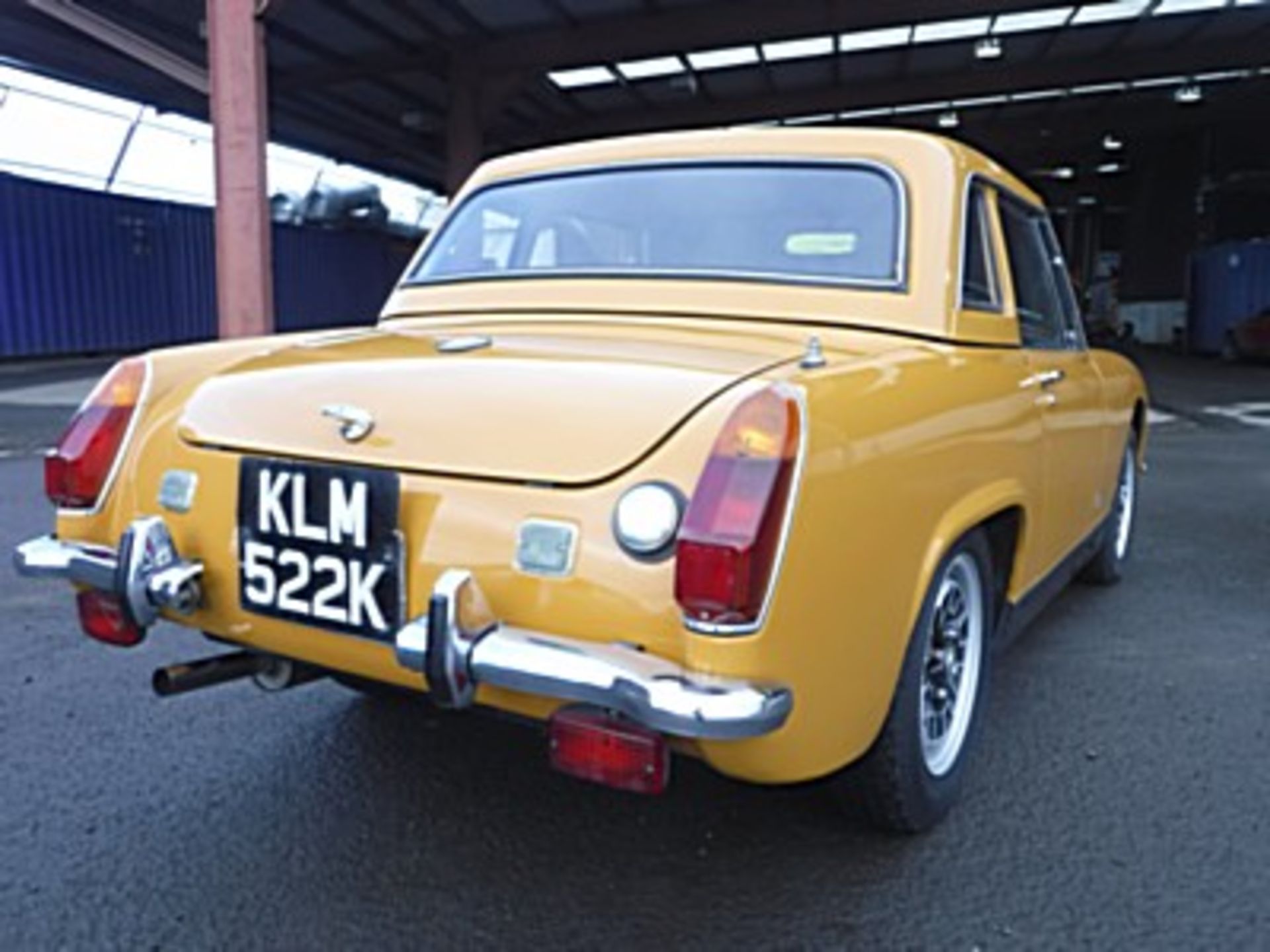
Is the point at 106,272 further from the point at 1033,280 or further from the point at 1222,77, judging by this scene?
the point at 1222,77

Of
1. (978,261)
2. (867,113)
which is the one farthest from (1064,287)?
(867,113)

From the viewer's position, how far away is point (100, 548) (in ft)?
7.85

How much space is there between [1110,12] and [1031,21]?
1168mm

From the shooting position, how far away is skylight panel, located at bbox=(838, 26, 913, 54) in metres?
17.2

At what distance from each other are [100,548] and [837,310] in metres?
1.82

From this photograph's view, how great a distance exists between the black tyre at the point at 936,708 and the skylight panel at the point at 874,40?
52.8 ft

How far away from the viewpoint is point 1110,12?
1639 centimetres

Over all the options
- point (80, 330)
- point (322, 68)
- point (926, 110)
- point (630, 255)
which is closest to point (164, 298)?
point (80, 330)

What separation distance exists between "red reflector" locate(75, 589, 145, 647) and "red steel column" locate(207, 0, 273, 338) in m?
8.47

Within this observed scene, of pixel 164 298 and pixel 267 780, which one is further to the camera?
pixel 164 298

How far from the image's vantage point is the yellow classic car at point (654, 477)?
180 cm

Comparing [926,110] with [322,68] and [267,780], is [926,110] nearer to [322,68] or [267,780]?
[322,68]

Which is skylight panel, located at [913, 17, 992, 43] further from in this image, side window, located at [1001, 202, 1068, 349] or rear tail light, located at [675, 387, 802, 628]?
rear tail light, located at [675, 387, 802, 628]

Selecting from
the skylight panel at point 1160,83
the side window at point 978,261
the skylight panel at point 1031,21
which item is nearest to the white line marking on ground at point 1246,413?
the skylight panel at point 1031,21
